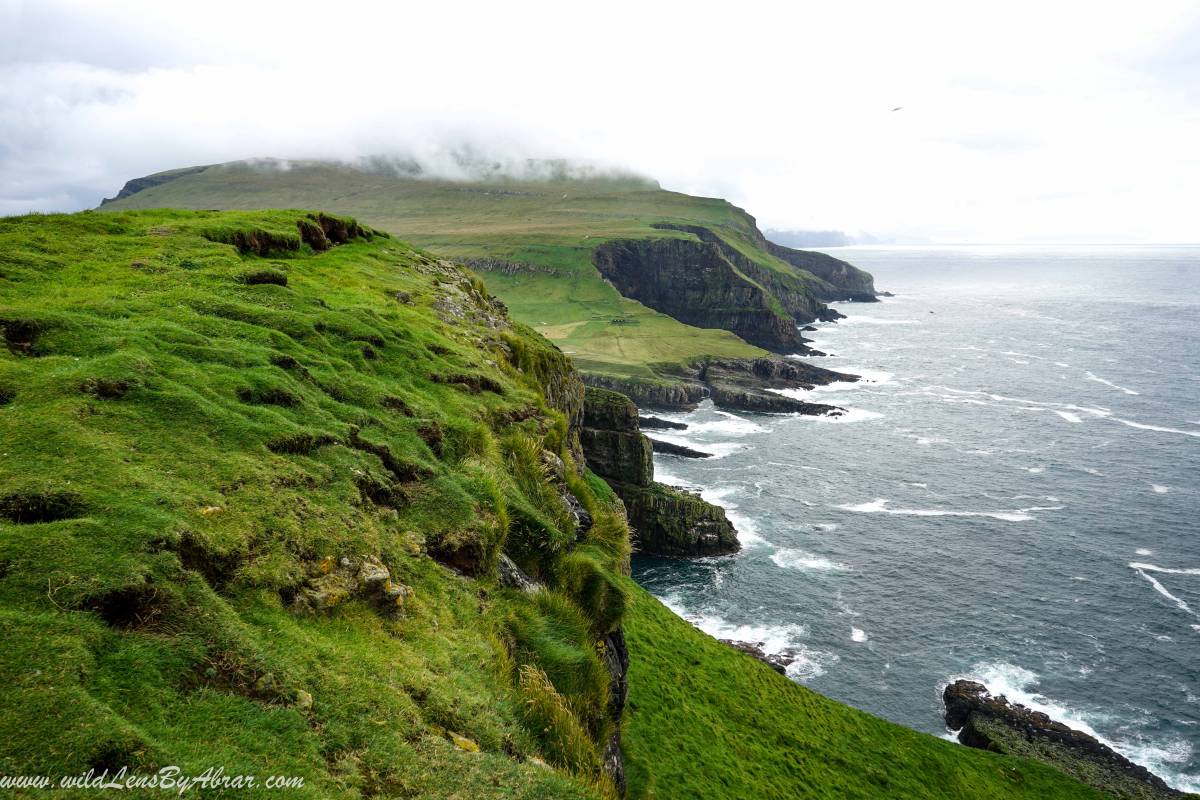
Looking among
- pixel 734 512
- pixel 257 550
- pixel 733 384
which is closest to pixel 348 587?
pixel 257 550

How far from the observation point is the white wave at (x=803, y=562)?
213 feet

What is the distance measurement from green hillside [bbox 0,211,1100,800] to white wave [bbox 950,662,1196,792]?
20580mm

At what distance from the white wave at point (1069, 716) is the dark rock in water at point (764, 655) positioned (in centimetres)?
1208

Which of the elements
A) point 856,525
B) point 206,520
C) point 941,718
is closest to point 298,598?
point 206,520

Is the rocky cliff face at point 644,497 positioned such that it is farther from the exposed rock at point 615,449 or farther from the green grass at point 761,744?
the green grass at point 761,744

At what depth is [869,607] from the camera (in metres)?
57.9

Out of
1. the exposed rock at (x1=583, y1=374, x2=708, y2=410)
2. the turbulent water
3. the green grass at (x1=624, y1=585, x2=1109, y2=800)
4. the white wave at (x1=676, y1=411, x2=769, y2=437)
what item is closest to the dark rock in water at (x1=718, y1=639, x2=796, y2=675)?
the turbulent water

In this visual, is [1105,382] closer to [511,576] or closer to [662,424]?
[662,424]

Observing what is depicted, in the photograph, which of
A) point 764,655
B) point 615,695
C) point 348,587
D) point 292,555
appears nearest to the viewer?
point 292,555

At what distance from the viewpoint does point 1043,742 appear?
4059 centimetres

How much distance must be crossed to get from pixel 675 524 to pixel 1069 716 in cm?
3427

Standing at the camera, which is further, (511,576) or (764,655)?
(764,655)

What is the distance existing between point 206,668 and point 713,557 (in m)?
61.1

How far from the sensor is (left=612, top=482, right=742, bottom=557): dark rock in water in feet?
221
